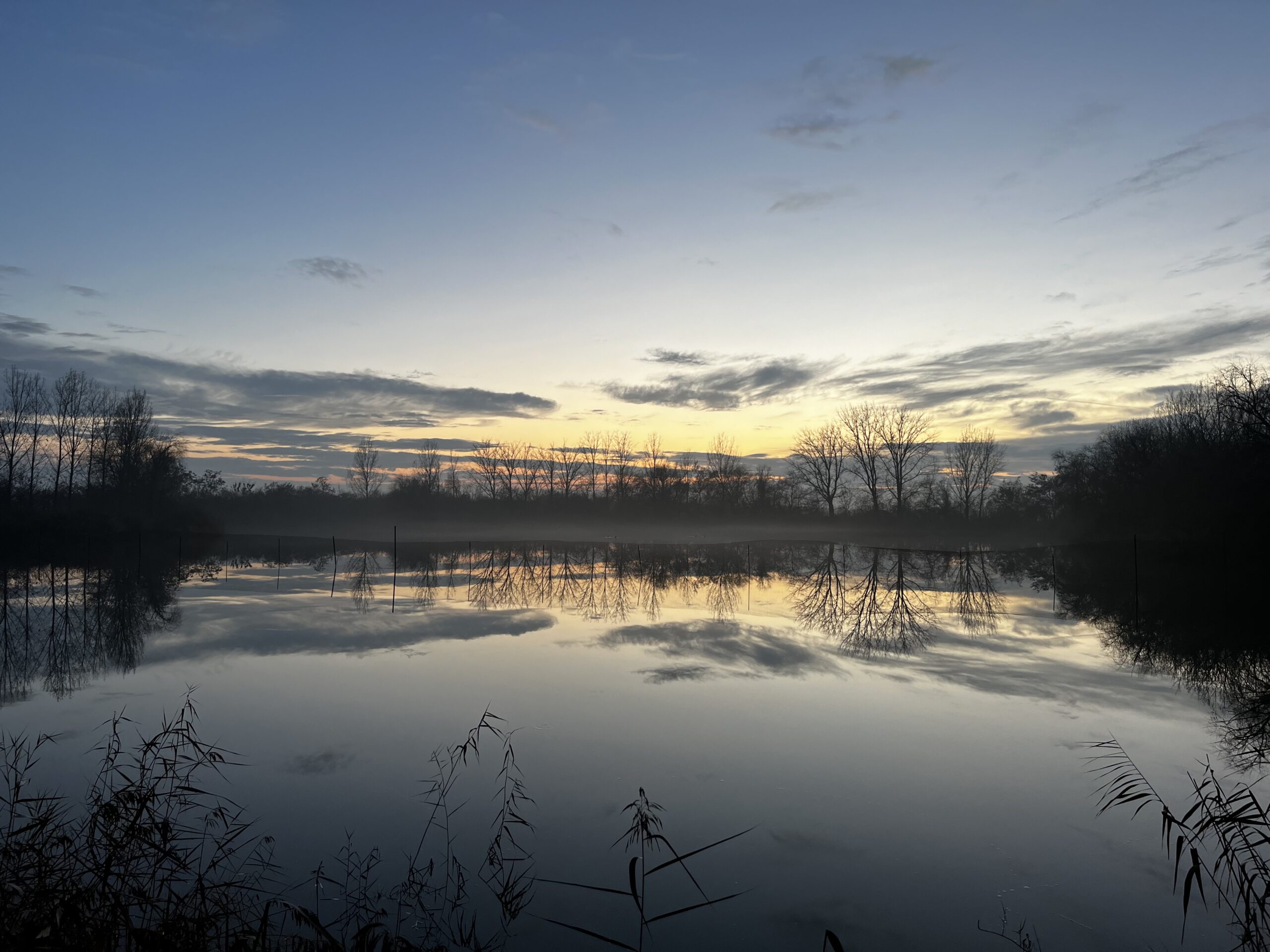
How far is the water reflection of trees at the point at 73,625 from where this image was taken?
1072 centimetres

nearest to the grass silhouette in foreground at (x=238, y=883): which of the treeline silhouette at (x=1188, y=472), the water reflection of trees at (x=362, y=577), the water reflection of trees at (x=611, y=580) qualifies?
the water reflection of trees at (x=611, y=580)

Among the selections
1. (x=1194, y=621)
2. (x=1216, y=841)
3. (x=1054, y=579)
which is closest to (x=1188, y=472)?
(x=1054, y=579)

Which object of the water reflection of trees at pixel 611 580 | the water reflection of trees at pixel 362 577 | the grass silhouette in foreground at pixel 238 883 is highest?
the grass silhouette in foreground at pixel 238 883

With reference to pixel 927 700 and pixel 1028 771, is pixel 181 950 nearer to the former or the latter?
pixel 1028 771

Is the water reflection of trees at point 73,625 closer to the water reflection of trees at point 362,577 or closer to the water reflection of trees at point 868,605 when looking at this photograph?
the water reflection of trees at point 362,577

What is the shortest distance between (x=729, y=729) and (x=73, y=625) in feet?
47.9

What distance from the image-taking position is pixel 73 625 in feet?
49.3

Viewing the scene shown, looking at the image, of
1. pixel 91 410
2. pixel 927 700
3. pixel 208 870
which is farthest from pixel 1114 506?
pixel 91 410

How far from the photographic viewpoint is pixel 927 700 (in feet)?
30.7

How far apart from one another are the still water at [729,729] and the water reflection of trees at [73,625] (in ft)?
0.37

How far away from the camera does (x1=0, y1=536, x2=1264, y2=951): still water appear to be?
461 cm

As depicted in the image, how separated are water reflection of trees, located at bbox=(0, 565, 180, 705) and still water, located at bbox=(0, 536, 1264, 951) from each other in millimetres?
112

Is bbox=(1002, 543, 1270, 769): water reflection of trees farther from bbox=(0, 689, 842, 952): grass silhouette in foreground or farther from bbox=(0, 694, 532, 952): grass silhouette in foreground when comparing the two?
bbox=(0, 694, 532, 952): grass silhouette in foreground

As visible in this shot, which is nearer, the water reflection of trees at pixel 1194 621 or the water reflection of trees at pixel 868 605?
the water reflection of trees at pixel 1194 621
